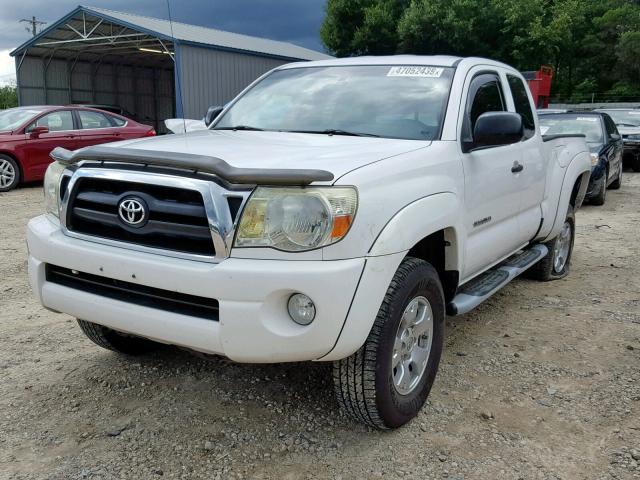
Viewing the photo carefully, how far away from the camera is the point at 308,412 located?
3230 mm

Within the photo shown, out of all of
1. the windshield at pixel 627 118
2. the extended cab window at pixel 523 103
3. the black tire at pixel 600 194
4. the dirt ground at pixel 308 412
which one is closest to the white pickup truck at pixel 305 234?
the dirt ground at pixel 308 412

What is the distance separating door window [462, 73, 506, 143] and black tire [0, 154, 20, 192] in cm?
925

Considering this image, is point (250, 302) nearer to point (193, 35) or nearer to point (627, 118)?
point (627, 118)

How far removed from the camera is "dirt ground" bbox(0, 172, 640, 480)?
2785 millimetres

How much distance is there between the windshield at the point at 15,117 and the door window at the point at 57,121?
182 mm

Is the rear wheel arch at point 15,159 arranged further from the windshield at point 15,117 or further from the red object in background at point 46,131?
the windshield at point 15,117

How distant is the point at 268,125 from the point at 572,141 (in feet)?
10.3

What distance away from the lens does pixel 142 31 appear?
2131 cm

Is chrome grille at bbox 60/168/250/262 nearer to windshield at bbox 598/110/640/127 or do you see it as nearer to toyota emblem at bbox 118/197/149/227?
toyota emblem at bbox 118/197/149/227

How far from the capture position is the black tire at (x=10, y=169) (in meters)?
10.9

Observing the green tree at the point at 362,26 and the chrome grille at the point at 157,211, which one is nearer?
the chrome grille at the point at 157,211

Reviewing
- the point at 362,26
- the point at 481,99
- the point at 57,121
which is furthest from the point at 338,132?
the point at 362,26

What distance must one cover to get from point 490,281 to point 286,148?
1.74 metres

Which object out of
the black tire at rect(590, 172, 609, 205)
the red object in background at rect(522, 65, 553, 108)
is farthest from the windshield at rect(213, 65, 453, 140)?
the red object in background at rect(522, 65, 553, 108)
